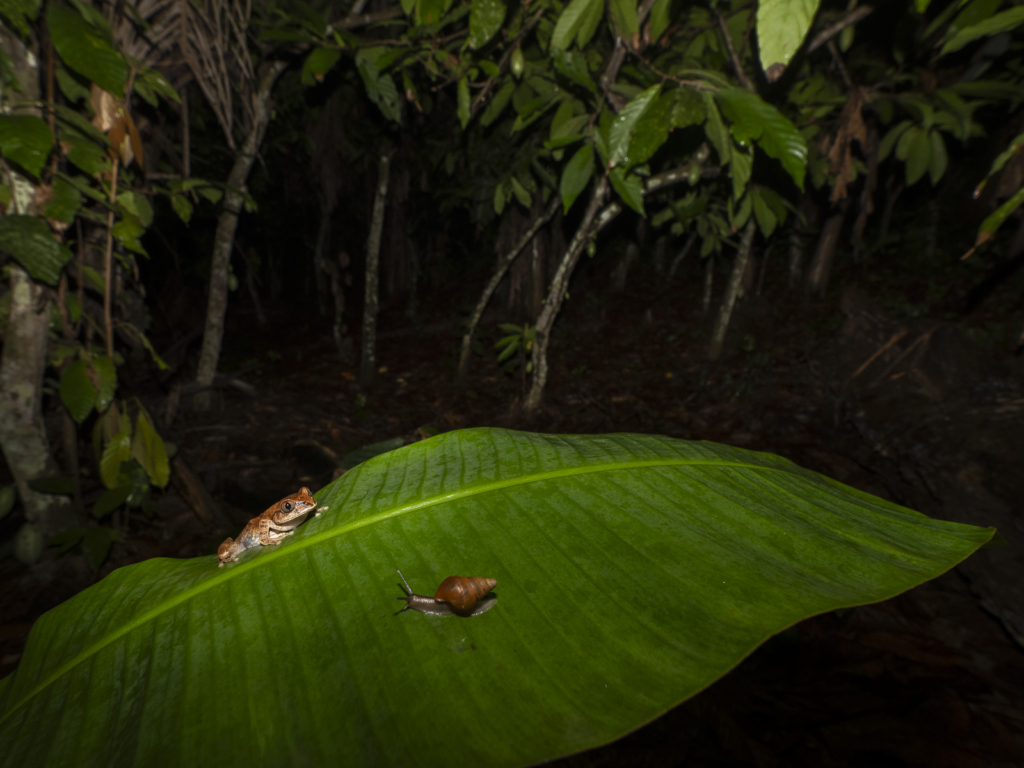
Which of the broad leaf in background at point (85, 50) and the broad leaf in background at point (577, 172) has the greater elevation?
the broad leaf in background at point (85, 50)

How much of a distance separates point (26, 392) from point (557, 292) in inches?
145

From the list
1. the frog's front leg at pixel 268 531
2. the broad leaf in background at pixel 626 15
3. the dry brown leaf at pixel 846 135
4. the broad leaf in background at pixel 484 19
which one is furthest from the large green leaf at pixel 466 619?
the dry brown leaf at pixel 846 135

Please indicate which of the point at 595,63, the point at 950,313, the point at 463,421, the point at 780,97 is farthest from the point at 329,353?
the point at 950,313

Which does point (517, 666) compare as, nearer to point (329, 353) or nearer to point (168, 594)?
point (168, 594)

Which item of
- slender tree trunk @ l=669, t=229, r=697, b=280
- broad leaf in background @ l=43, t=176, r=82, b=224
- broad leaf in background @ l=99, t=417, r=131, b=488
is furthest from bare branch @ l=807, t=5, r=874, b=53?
broad leaf in background @ l=99, t=417, r=131, b=488

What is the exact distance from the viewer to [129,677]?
551 mm

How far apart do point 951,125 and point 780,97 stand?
4.04ft

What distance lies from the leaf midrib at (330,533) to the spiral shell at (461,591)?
0.19 meters

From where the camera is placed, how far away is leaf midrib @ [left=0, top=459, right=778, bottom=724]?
0.58 metres

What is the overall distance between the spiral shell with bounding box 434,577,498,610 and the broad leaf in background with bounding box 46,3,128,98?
1.94 m

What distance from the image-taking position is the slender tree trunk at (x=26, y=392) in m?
2.06

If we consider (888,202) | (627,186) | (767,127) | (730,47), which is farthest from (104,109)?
(888,202)

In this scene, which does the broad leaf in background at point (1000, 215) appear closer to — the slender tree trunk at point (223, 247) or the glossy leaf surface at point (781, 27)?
the glossy leaf surface at point (781, 27)

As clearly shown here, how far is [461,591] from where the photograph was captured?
1.77 feet
